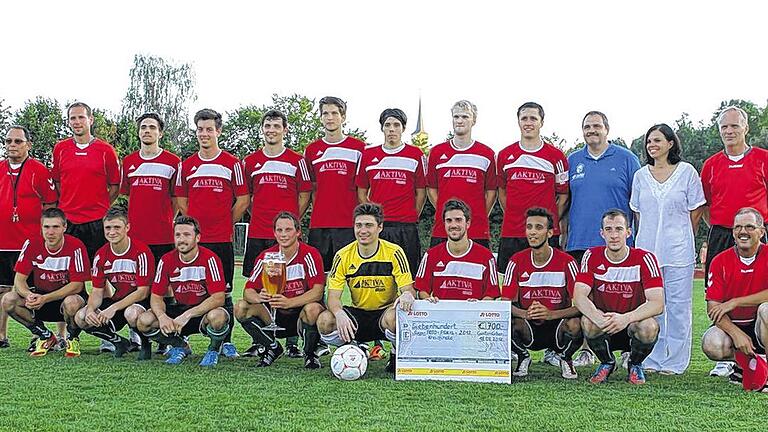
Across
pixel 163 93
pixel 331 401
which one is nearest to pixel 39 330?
pixel 331 401

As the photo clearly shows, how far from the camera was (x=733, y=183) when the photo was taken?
246 inches

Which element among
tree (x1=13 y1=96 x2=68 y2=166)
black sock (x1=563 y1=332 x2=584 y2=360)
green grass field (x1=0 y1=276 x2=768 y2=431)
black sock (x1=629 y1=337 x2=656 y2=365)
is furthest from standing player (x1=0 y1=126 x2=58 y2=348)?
tree (x1=13 y1=96 x2=68 y2=166)

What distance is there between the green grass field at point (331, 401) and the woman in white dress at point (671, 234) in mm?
269

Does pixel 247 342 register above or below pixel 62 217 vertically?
below

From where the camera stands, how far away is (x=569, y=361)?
5.87 metres

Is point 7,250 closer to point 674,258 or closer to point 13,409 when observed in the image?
point 13,409

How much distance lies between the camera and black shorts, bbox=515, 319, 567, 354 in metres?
5.97

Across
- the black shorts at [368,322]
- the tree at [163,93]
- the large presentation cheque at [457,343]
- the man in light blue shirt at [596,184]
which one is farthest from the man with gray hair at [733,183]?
Result: the tree at [163,93]

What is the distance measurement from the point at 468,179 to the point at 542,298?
54.2 inches

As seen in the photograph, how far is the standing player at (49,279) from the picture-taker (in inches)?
273

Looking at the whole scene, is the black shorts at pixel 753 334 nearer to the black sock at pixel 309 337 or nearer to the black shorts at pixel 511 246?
the black shorts at pixel 511 246

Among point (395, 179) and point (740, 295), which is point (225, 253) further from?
point (740, 295)

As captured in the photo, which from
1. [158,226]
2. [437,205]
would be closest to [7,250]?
[158,226]

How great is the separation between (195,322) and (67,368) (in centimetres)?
104
